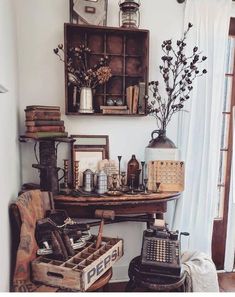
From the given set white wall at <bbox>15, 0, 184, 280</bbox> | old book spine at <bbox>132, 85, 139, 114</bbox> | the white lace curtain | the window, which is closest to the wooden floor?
white wall at <bbox>15, 0, 184, 280</bbox>

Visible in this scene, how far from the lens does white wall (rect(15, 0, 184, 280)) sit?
228 cm

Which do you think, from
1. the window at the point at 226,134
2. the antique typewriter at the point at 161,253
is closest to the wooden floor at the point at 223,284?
the window at the point at 226,134

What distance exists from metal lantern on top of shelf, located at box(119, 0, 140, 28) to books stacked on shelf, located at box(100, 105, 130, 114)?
0.63 m

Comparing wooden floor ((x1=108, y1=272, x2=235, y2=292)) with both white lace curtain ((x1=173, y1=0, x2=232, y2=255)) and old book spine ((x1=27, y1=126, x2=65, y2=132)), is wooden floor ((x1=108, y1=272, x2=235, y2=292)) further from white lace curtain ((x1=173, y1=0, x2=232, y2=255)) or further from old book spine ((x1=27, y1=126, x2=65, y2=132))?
old book spine ((x1=27, y1=126, x2=65, y2=132))

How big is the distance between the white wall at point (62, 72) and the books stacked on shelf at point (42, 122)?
288mm

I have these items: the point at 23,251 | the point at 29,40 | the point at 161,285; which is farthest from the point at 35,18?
the point at 161,285

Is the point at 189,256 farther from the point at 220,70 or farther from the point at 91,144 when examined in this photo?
the point at 220,70

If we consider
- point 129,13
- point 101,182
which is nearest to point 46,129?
point 101,182

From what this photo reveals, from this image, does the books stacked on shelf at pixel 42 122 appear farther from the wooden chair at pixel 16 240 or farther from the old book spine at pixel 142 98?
the old book spine at pixel 142 98

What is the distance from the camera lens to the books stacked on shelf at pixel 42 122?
6.52 feet

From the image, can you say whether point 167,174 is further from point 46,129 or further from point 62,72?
point 62,72

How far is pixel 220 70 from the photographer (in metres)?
2.53

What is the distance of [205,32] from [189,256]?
1862 mm

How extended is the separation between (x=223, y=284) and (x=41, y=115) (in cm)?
215
